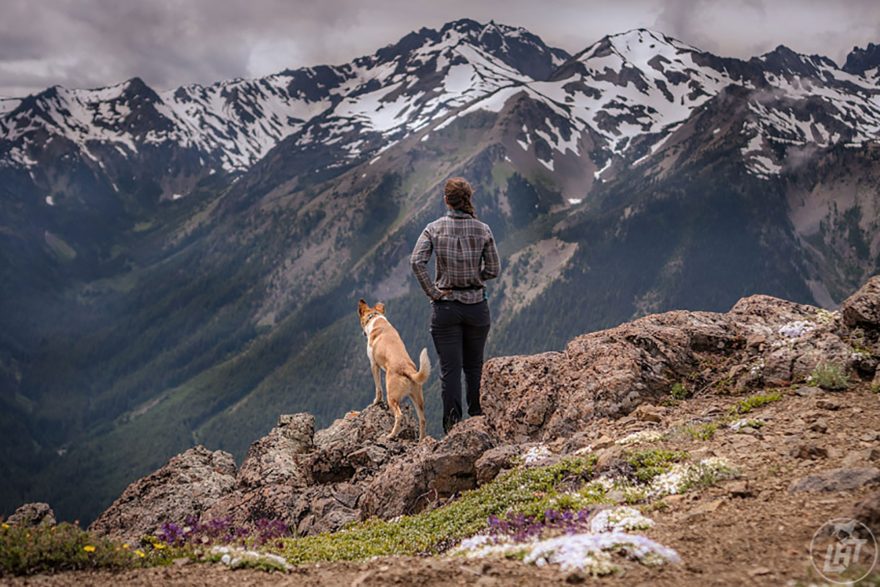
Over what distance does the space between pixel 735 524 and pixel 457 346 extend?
777 cm

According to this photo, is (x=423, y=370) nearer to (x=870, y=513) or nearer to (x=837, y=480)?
(x=837, y=480)

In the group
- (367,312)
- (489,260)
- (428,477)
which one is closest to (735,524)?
(428,477)

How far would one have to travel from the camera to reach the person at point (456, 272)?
46.1 feet

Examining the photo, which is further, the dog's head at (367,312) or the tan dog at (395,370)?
the dog's head at (367,312)

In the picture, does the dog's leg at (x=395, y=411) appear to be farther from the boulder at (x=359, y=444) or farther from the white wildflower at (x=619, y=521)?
the white wildflower at (x=619, y=521)

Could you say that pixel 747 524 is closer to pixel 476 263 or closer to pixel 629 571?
pixel 629 571

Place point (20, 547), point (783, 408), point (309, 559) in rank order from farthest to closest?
point (783, 408) < point (309, 559) < point (20, 547)

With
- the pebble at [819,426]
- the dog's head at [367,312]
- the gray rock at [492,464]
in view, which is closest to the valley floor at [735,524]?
the pebble at [819,426]

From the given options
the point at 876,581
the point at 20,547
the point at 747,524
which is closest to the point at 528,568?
the point at 747,524

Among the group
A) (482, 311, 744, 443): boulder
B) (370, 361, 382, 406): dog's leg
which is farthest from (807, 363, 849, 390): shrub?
(370, 361, 382, 406): dog's leg

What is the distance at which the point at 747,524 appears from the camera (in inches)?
288

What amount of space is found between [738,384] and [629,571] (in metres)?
7.40

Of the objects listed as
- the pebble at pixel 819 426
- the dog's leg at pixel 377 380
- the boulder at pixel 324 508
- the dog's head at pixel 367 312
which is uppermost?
the dog's head at pixel 367 312

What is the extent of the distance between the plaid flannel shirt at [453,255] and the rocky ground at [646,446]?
8.26ft
